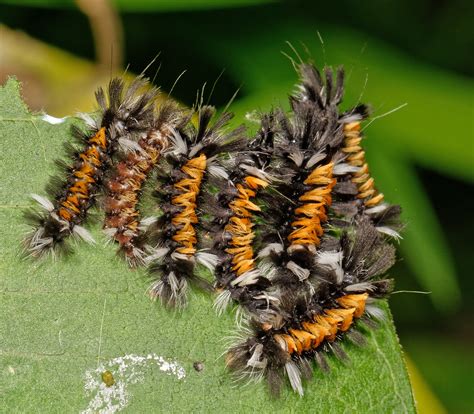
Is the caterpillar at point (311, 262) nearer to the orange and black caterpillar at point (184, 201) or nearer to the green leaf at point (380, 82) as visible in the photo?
the orange and black caterpillar at point (184, 201)

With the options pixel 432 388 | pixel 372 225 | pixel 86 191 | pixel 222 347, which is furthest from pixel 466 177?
pixel 86 191

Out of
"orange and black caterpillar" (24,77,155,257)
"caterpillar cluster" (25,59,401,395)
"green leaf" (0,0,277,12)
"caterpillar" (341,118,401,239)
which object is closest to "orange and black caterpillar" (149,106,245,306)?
Result: "caterpillar cluster" (25,59,401,395)

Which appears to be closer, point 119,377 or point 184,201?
point 119,377

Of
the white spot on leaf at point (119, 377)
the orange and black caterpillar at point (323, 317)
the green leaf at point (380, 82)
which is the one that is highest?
the green leaf at point (380, 82)

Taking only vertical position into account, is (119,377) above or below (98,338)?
below

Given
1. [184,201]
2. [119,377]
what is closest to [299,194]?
[184,201]

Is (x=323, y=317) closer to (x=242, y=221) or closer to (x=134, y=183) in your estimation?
(x=242, y=221)

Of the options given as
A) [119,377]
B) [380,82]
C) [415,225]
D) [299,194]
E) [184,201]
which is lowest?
[119,377]

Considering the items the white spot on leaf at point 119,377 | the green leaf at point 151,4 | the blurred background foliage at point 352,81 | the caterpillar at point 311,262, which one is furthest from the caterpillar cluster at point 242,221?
the green leaf at point 151,4

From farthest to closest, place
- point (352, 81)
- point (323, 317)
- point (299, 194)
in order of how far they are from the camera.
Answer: point (352, 81) → point (299, 194) → point (323, 317)
